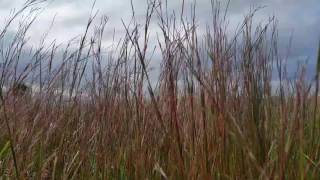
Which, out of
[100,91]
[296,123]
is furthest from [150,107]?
[296,123]

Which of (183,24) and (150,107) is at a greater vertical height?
(183,24)

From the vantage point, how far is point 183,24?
2.24 metres

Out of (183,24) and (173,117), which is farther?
(183,24)

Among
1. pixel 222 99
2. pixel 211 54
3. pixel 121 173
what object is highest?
pixel 211 54

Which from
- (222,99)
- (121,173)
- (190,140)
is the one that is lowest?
(121,173)

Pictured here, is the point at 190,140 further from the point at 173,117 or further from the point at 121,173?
the point at 121,173

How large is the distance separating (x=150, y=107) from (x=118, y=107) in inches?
12.8

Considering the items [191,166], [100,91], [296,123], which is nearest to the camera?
[296,123]

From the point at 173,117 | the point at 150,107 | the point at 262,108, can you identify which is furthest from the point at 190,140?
the point at 150,107

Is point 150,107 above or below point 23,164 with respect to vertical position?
above

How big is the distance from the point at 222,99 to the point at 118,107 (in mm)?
1199

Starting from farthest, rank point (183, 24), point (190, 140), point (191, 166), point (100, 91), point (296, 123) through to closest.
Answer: point (100, 91)
point (183, 24)
point (190, 140)
point (191, 166)
point (296, 123)

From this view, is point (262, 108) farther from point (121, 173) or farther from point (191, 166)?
point (121, 173)

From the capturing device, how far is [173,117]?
192cm
